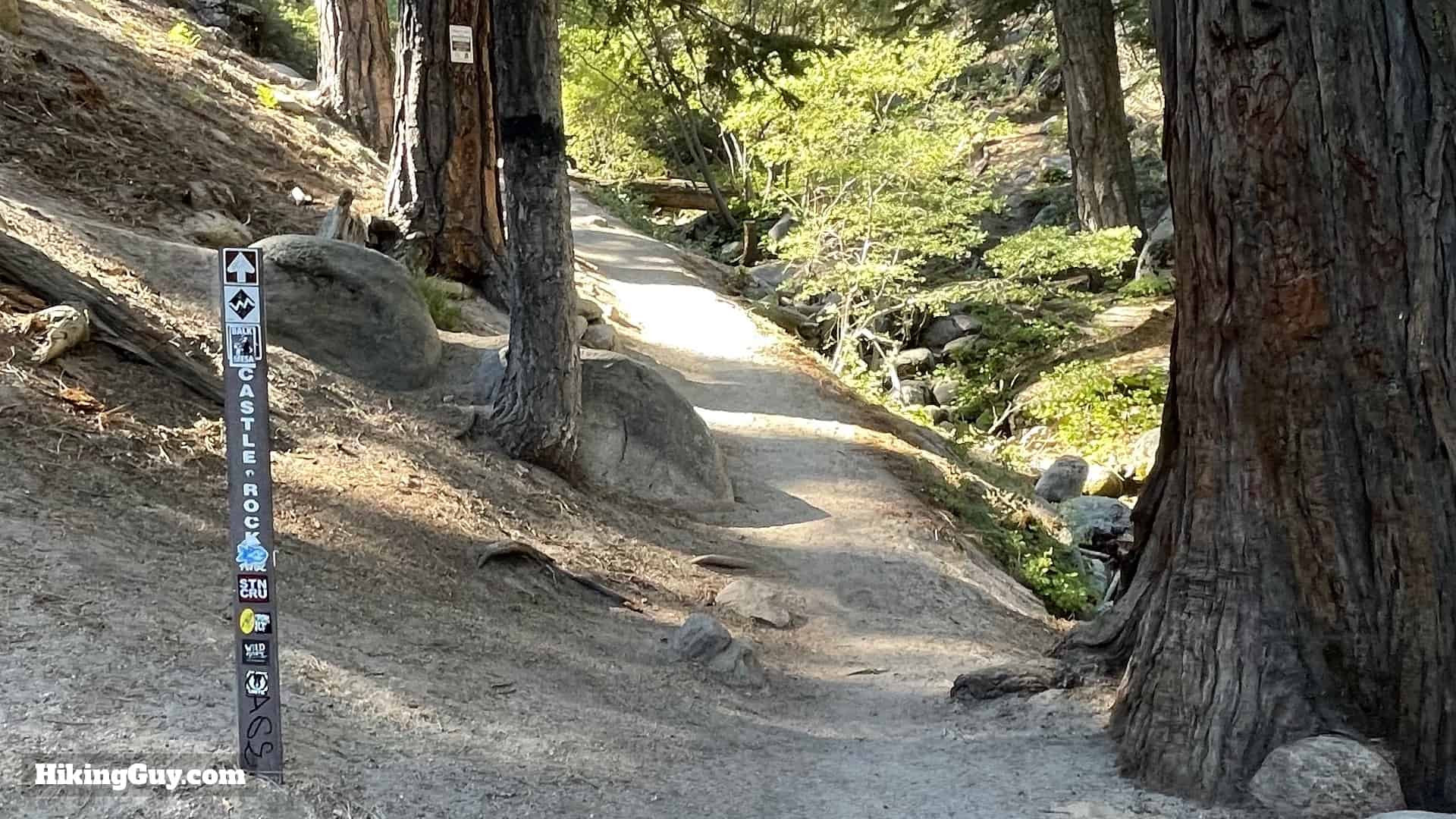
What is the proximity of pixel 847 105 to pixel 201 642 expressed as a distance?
1247 centimetres

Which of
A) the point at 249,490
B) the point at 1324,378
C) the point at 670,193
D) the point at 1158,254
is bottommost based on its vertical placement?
the point at 249,490

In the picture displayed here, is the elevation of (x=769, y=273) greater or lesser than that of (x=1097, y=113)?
lesser

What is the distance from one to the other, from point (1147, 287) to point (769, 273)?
8.22 m

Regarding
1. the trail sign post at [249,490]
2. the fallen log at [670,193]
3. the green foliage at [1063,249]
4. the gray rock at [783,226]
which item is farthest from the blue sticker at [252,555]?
the fallen log at [670,193]

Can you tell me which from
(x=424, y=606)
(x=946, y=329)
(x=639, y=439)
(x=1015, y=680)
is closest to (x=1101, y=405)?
(x=946, y=329)

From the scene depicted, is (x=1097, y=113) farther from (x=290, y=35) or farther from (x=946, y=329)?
(x=290, y=35)

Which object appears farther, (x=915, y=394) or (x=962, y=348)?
(x=962, y=348)

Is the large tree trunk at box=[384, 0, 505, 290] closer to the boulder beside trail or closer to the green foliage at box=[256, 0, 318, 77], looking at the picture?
the boulder beside trail

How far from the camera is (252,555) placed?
10.3 feet

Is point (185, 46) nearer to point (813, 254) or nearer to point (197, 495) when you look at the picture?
point (813, 254)

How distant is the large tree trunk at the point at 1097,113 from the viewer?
1544cm

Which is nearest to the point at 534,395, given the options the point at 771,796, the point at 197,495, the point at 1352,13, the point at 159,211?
the point at 197,495

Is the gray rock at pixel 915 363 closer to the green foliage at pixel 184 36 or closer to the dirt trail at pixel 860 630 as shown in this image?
the dirt trail at pixel 860 630

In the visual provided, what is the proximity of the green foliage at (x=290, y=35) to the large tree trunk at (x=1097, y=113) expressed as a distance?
14.3m
